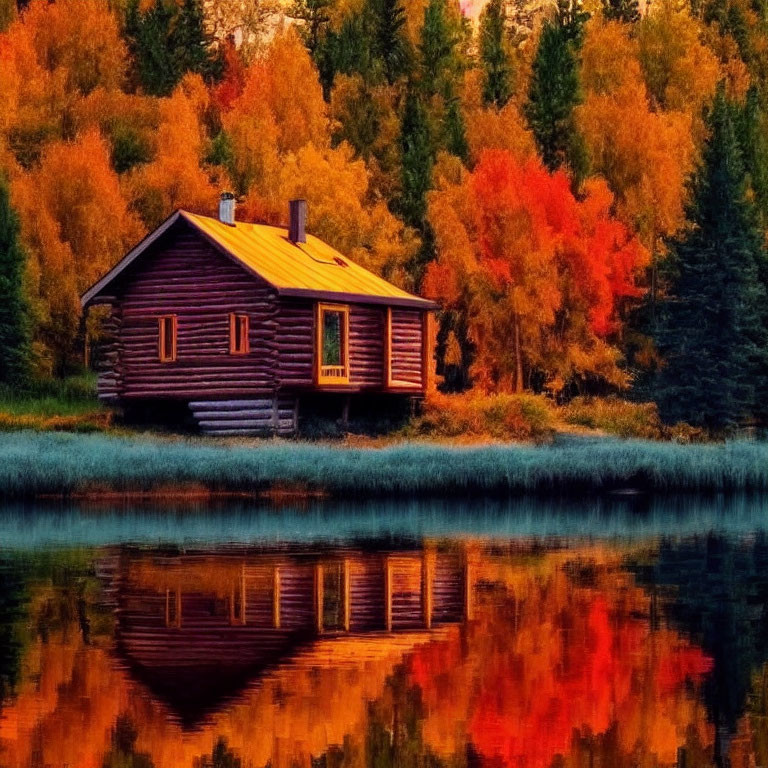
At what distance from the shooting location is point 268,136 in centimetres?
6259

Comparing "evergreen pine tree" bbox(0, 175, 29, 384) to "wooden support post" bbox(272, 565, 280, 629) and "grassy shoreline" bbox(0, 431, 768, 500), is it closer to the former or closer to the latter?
"grassy shoreline" bbox(0, 431, 768, 500)

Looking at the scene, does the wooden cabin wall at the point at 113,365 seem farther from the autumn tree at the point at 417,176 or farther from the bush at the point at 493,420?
the autumn tree at the point at 417,176

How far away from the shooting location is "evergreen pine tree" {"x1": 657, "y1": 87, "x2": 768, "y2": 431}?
48094mm

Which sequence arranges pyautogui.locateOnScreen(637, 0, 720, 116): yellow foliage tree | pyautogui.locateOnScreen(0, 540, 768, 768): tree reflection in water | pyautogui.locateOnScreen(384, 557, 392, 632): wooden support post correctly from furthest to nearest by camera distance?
pyautogui.locateOnScreen(637, 0, 720, 116): yellow foliage tree → pyautogui.locateOnScreen(384, 557, 392, 632): wooden support post → pyautogui.locateOnScreen(0, 540, 768, 768): tree reflection in water

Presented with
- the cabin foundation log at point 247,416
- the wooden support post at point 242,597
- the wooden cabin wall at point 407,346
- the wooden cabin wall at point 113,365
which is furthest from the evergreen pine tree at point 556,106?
the wooden support post at point 242,597

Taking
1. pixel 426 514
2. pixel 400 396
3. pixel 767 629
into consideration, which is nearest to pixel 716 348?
pixel 400 396

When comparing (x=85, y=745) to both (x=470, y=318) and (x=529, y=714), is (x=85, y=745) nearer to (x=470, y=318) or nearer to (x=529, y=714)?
(x=529, y=714)

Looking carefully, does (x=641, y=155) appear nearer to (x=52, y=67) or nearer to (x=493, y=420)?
(x=493, y=420)

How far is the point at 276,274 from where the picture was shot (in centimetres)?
4666

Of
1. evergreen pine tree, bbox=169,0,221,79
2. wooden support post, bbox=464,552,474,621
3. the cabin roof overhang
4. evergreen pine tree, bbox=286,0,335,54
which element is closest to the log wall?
the cabin roof overhang

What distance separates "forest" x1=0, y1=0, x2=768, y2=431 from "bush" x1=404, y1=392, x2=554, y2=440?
3.29m

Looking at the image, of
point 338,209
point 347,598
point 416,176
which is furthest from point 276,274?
point 347,598

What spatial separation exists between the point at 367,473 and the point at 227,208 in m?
16.6

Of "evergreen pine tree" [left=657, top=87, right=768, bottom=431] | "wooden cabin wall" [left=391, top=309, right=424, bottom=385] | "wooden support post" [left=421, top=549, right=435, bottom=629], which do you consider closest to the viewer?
"wooden support post" [left=421, top=549, right=435, bottom=629]
